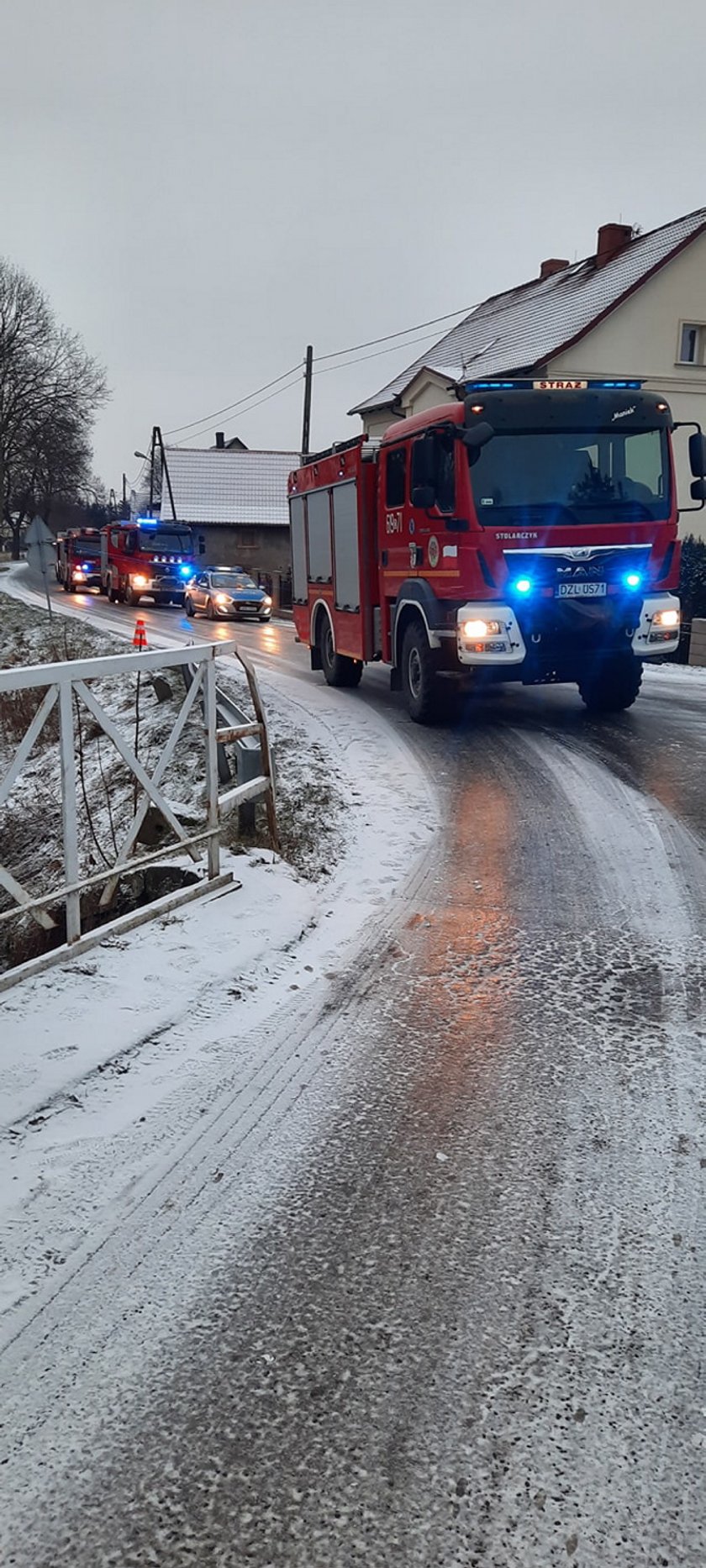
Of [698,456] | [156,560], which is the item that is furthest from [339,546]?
[156,560]

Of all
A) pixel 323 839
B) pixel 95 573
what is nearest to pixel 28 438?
pixel 95 573

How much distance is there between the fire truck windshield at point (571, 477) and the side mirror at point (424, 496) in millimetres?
458

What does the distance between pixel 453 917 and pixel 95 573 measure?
41083mm

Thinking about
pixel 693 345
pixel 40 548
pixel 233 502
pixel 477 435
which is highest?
pixel 693 345

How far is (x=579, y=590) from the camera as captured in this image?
9.76m

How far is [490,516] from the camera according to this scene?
955cm

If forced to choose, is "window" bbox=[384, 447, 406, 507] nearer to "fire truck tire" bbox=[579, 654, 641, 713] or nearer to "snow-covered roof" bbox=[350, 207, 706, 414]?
"fire truck tire" bbox=[579, 654, 641, 713]

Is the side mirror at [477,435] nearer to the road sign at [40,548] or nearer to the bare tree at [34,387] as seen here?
the road sign at [40,548]

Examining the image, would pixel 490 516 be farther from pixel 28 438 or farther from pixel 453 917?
pixel 28 438

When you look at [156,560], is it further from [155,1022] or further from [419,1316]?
[419,1316]

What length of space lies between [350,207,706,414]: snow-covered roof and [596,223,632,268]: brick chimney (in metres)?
0.38

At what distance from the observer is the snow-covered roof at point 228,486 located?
5475 centimetres

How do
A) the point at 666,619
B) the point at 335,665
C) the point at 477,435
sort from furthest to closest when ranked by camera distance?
the point at 335,665, the point at 666,619, the point at 477,435

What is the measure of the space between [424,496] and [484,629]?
1.39 meters
